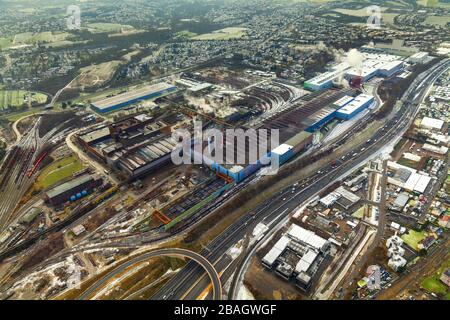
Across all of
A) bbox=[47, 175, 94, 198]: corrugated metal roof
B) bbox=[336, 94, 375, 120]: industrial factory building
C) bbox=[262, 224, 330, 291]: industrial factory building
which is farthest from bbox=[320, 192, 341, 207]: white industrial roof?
bbox=[47, 175, 94, 198]: corrugated metal roof

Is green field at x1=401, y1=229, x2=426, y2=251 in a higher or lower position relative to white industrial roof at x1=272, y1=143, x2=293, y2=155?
lower

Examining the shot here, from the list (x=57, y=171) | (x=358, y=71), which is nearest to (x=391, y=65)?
(x=358, y=71)

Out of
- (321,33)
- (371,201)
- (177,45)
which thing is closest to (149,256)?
(371,201)

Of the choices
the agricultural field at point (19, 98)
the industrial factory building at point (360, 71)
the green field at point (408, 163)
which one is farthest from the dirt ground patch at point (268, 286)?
the agricultural field at point (19, 98)

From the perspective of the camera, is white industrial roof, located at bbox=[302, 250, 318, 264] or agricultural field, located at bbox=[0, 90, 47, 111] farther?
agricultural field, located at bbox=[0, 90, 47, 111]

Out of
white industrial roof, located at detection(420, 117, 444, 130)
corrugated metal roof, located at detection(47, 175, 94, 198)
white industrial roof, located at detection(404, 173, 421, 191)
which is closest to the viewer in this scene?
corrugated metal roof, located at detection(47, 175, 94, 198)

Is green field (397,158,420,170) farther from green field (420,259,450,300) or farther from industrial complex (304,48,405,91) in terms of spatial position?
industrial complex (304,48,405,91)
